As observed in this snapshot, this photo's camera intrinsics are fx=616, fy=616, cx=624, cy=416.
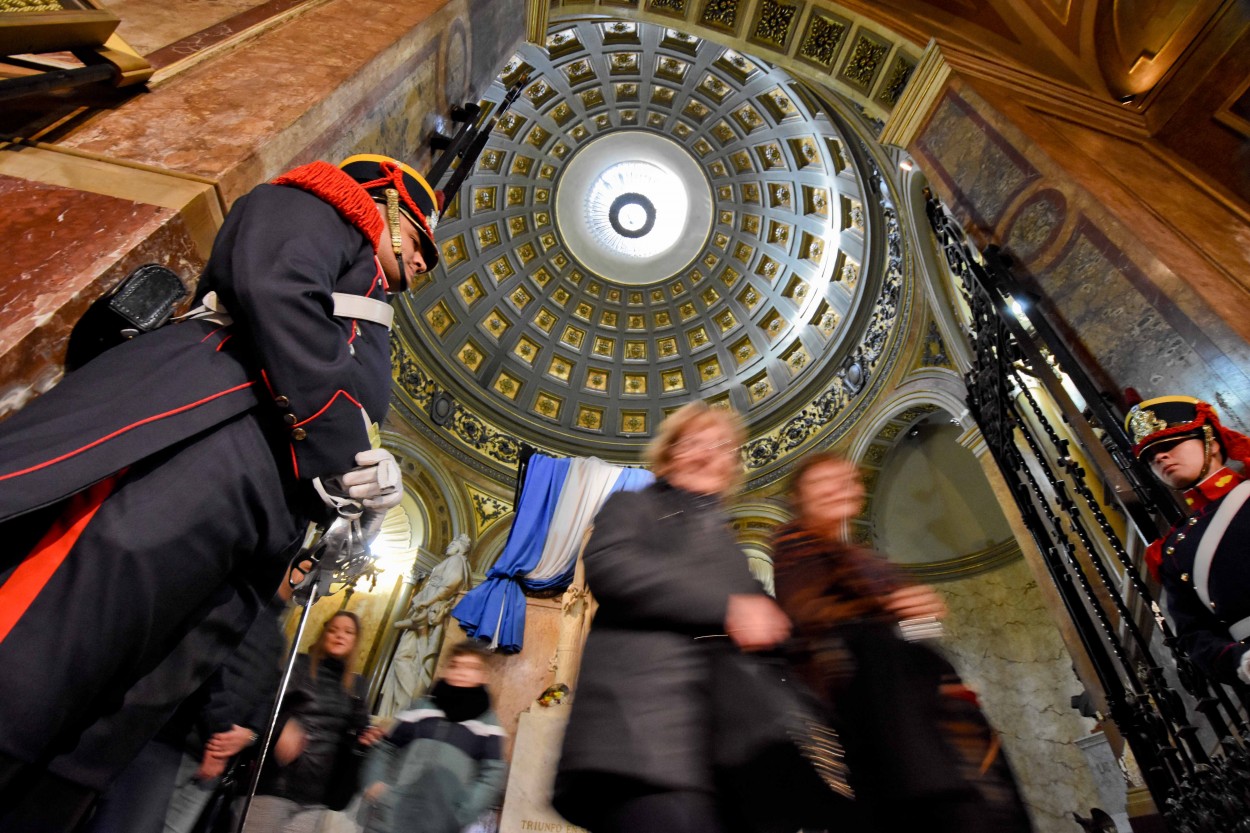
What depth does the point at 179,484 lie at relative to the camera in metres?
1.11

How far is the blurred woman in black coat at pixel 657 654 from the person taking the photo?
3.36 ft

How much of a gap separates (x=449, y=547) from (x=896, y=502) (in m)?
7.39

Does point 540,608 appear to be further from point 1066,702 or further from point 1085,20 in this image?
point 1085,20

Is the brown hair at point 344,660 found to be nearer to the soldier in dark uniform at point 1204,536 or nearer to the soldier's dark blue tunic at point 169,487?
the soldier's dark blue tunic at point 169,487

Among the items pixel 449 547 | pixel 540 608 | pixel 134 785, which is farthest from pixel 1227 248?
pixel 449 547

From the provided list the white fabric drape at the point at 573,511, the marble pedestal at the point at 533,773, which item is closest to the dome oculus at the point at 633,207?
the white fabric drape at the point at 573,511

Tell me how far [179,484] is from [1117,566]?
18.6 feet

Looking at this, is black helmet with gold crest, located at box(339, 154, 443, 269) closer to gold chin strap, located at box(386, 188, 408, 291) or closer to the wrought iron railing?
gold chin strap, located at box(386, 188, 408, 291)

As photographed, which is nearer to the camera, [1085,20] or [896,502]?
[1085,20]

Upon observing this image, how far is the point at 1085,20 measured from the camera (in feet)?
17.3

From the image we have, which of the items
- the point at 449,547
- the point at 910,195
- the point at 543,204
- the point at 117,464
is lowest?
the point at 117,464

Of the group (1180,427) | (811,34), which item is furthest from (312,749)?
(811,34)

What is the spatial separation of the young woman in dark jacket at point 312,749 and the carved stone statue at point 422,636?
604 cm

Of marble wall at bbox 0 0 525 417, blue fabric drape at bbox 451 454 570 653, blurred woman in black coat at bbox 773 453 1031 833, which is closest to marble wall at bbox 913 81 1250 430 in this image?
blurred woman in black coat at bbox 773 453 1031 833
